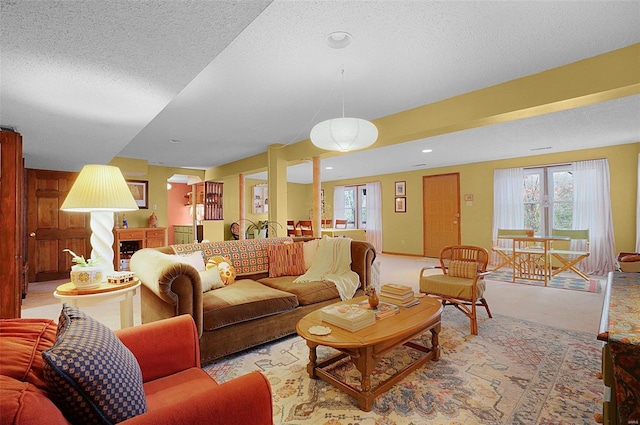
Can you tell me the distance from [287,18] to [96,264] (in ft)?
7.07

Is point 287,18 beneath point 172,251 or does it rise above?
above

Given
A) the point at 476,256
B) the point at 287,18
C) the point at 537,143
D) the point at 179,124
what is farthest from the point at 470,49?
the point at 537,143

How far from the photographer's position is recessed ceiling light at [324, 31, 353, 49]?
2.06 metres

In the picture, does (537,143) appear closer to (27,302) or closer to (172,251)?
(172,251)

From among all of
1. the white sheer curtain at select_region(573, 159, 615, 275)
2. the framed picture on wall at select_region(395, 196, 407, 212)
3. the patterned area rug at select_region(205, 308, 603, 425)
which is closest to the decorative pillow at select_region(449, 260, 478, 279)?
the patterned area rug at select_region(205, 308, 603, 425)

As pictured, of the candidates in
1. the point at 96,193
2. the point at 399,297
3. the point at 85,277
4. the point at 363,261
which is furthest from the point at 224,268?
the point at 399,297

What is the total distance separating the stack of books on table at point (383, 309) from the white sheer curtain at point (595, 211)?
18.2 feet

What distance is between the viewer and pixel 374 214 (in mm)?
9172

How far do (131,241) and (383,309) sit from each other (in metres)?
6.01

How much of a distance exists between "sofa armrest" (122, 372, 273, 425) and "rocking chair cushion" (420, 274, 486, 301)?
2.50m

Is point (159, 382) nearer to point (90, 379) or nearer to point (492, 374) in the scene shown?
point (90, 379)

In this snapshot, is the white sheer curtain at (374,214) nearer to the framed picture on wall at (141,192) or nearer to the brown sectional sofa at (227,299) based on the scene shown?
the brown sectional sofa at (227,299)

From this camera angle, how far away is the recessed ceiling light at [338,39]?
206 centimetres

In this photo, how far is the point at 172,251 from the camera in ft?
9.90
